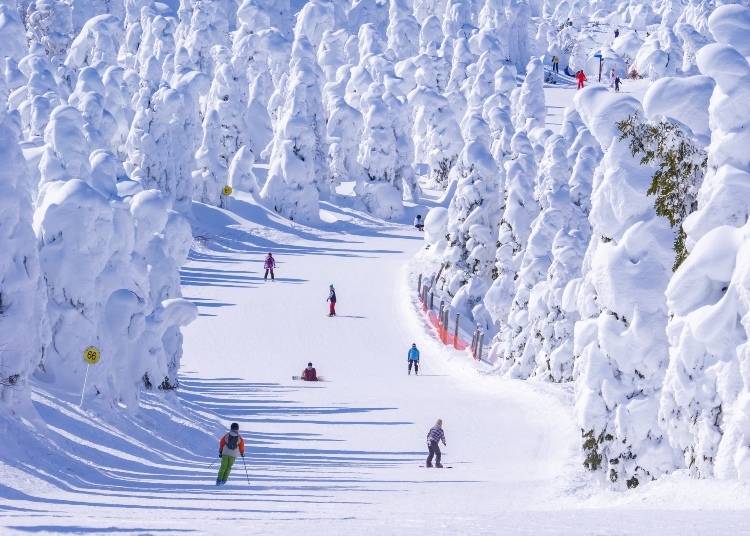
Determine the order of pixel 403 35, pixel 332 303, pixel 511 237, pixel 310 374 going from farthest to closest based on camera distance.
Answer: pixel 403 35 → pixel 511 237 → pixel 332 303 → pixel 310 374

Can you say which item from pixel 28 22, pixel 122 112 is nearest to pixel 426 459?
pixel 122 112

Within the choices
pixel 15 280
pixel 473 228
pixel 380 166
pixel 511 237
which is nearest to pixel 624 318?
pixel 15 280

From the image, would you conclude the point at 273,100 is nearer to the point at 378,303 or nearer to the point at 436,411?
the point at 378,303

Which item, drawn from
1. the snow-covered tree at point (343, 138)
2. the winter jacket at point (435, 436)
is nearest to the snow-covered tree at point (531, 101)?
the snow-covered tree at point (343, 138)

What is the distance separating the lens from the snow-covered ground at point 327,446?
43.3 feet

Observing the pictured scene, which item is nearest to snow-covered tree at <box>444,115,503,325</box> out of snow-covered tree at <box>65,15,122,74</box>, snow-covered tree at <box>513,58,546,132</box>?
snow-covered tree at <box>513,58,546,132</box>

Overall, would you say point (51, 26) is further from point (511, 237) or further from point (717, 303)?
point (717, 303)

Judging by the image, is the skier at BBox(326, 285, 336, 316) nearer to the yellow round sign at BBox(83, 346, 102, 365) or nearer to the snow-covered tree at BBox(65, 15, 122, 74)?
the yellow round sign at BBox(83, 346, 102, 365)

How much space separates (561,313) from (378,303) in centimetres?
1222

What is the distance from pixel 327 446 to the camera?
27.0 m

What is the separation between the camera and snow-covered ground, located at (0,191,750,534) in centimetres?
1321

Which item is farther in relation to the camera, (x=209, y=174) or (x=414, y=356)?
(x=209, y=174)

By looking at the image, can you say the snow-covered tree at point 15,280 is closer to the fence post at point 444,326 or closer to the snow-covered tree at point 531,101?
the fence post at point 444,326

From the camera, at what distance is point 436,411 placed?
3200 centimetres
